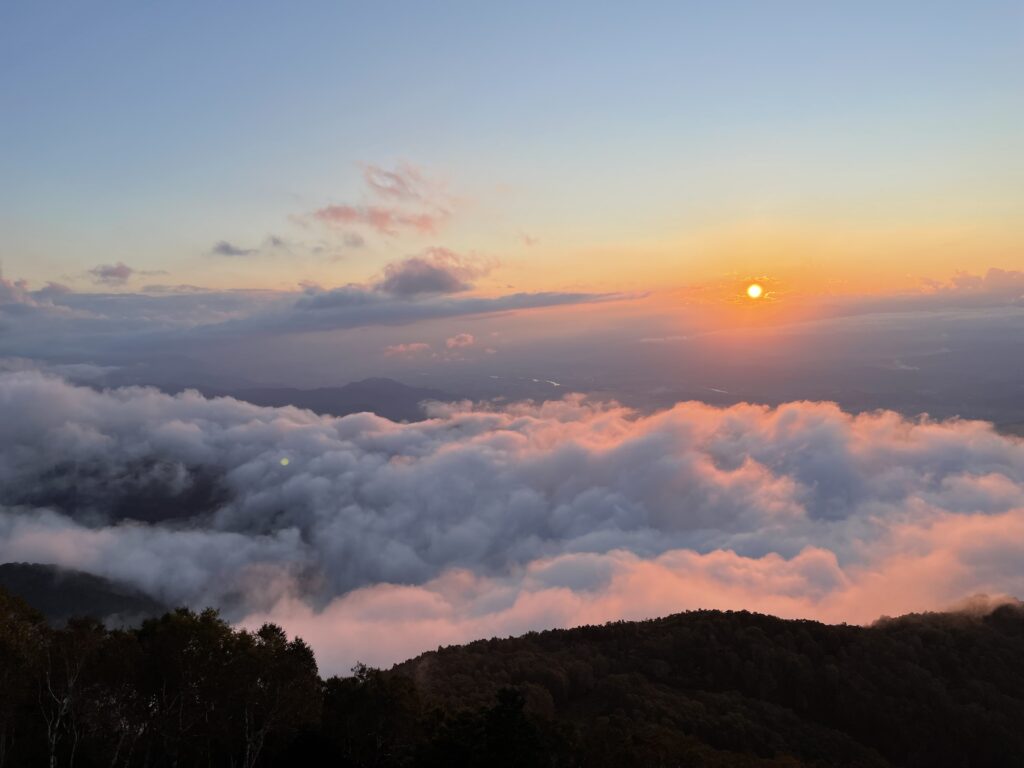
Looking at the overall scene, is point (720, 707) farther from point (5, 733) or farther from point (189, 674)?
point (5, 733)

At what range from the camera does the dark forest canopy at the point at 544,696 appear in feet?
99.0

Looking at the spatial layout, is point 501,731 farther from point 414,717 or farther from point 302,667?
point 302,667

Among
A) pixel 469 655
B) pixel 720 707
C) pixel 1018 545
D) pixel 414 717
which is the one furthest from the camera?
pixel 1018 545

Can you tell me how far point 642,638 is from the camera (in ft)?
328

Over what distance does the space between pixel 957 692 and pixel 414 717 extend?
93.2 m

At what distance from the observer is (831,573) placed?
18550 centimetres

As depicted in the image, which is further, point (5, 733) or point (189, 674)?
point (189, 674)

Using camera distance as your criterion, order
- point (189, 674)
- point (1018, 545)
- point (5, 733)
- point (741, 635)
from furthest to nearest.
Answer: point (1018, 545), point (741, 635), point (189, 674), point (5, 733)

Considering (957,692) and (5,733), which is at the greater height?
(5,733)

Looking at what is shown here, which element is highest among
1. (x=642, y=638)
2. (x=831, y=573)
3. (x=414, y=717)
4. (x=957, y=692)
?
(x=414, y=717)

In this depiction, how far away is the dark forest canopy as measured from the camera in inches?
1188

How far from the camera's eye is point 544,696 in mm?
73125

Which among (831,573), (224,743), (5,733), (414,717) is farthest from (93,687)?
(831,573)

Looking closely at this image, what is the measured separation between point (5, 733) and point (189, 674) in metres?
7.53
